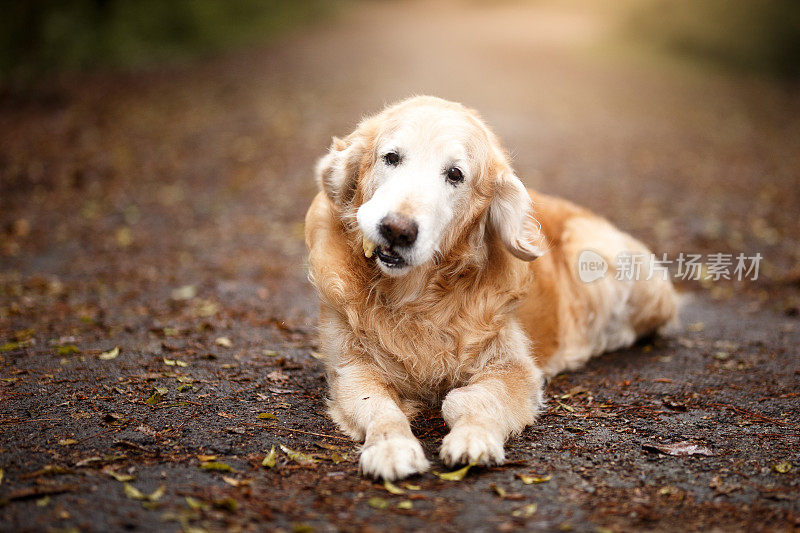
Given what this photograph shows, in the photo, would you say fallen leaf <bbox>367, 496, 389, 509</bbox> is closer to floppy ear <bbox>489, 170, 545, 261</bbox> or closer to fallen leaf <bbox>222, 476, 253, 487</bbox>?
fallen leaf <bbox>222, 476, 253, 487</bbox>

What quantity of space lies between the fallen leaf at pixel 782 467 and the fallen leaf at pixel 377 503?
1.97 meters

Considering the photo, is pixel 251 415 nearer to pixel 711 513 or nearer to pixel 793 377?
pixel 711 513

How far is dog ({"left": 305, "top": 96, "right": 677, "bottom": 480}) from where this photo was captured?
3564 millimetres

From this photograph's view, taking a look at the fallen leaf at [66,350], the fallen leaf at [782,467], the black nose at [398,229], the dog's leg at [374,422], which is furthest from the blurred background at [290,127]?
the fallen leaf at [782,467]

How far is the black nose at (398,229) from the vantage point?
3.33m

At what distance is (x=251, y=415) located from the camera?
3.78 metres

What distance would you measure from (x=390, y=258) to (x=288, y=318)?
2.73m

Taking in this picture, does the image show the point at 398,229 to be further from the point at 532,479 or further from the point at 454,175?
the point at 532,479

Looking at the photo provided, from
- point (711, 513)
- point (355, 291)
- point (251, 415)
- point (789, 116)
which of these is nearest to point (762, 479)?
point (711, 513)

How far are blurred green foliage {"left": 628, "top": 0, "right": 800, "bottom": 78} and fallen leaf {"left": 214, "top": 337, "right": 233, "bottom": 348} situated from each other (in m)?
18.2

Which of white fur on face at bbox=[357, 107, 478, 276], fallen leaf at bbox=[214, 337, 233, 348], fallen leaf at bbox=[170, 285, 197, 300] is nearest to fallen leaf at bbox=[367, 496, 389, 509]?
white fur on face at bbox=[357, 107, 478, 276]

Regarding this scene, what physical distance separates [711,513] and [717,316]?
13.1 ft

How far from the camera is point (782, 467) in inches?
134

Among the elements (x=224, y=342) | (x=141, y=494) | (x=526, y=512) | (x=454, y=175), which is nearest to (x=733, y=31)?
(x=454, y=175)
